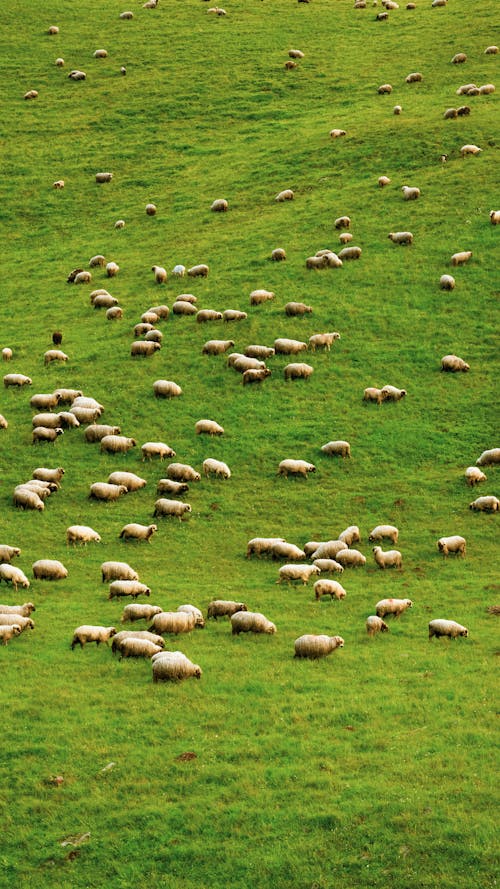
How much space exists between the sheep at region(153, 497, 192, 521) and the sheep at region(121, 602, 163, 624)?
22.6 feet

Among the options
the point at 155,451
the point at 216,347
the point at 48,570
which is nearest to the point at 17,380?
the point at 216,347

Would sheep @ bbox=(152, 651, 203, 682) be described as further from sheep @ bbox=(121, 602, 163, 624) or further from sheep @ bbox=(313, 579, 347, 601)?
sheep @ bbox=(313, 579, 347, 601)

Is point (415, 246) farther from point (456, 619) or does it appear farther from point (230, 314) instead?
point (456, 619)

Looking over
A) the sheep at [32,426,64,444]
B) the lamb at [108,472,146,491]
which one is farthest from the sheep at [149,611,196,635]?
the sheep at [32,426,64,444]

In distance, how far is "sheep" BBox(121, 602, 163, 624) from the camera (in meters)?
24.0

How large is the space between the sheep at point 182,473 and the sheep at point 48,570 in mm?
6491

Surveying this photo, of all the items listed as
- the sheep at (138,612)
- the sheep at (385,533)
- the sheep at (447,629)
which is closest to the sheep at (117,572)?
the sheep at (138,612)

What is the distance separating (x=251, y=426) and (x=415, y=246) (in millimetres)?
14114

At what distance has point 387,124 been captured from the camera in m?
57.7

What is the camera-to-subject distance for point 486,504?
30438 millimetres

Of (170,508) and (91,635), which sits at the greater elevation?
(91,635)

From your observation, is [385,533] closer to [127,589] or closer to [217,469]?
[217,469]

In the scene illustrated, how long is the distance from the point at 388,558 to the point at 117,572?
6512 mm

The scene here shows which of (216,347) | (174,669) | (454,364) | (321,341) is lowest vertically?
(174,669)
